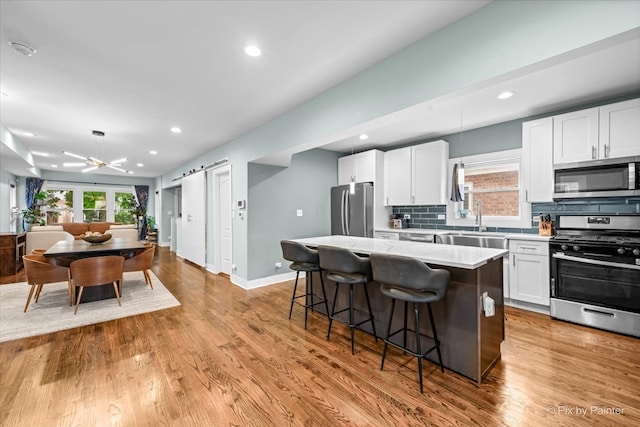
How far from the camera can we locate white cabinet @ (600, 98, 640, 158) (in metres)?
2.85

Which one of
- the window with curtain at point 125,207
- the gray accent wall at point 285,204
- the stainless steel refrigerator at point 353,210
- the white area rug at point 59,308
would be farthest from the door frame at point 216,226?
the window with curtain at point 125,207

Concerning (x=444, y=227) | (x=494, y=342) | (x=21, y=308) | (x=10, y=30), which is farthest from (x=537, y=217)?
(x=21, y=308)

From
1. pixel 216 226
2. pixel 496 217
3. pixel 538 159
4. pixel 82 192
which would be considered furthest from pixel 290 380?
pixel 82 192

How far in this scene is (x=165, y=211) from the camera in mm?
9562

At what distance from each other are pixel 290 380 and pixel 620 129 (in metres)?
4.15

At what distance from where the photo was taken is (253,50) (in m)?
2.30

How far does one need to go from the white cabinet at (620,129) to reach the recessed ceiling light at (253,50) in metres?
3.70

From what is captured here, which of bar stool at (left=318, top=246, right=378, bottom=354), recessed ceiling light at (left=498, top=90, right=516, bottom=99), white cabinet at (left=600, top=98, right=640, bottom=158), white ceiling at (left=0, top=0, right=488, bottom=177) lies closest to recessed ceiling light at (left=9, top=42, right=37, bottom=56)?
white ceiling at (left=0, top=0, right=488, bottom=177)

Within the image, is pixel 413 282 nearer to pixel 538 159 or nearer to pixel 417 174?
pixel 538 159

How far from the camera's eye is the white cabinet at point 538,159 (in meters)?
3.43

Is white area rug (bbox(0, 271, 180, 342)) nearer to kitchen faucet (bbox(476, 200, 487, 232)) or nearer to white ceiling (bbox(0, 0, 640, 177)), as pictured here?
white ceiling (bbox(0, 0, 640, 177))

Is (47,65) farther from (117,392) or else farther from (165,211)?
(165,211)

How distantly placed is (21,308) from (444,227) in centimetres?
622

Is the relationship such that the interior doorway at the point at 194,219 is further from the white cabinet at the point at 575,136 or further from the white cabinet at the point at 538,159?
the white cabinet at the point at 575,136
